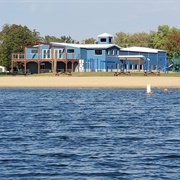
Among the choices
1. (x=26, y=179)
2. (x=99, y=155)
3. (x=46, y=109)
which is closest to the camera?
(x=26, y=179)

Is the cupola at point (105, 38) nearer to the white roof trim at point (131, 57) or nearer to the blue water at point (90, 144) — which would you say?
the white roof trim at point (131, 57)

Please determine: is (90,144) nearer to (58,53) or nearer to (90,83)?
(90,83)

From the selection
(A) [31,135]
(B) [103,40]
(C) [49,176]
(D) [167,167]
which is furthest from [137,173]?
(B) [103,40]

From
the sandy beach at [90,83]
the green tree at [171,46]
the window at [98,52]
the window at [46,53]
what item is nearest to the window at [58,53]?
the window at [46,53]

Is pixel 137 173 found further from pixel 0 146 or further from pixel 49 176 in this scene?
pixel 0 146

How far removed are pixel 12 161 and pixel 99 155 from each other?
307 centimetres

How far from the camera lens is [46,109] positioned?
42.3 metres

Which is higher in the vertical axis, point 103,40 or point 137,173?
point 103,40

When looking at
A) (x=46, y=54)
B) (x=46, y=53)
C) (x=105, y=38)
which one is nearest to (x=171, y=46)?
(x=105, y=38)

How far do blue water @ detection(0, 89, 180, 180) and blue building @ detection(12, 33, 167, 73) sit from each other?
67.6m

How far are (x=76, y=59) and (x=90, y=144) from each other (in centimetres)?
8499

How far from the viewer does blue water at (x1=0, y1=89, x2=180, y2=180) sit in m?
19.2

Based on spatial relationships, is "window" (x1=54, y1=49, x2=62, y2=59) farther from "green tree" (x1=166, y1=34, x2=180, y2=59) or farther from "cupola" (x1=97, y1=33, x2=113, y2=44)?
"green tree" (x1=166, y1=34, x2=180, y2=59)

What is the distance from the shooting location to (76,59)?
10888cm
